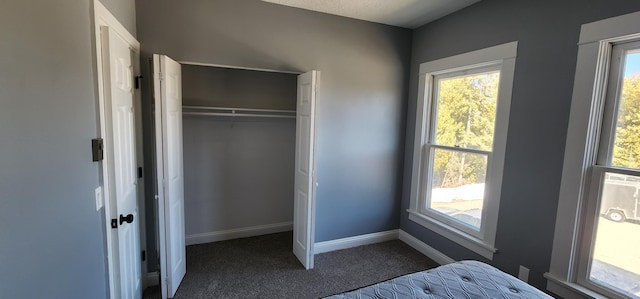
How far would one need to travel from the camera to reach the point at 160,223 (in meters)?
2.13

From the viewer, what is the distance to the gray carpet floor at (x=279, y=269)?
240 cm

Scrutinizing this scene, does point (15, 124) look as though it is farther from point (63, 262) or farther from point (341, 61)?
point (341, 61)

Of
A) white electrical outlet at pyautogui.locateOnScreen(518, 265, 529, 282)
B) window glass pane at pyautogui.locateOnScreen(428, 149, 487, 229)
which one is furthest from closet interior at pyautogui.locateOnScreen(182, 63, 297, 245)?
white electrical outlet at pyautogui.locateOnScreen(518, 265, 529, 282)

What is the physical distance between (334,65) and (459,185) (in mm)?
1796

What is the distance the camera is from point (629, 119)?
1.69m

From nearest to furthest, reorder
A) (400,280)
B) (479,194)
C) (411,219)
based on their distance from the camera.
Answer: (400,280), (479,194), (411,219)

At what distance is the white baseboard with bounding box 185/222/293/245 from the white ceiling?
102 inches

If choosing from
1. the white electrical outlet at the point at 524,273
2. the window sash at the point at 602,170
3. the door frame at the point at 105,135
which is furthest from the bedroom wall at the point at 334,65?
the window sash at the point at 602,170

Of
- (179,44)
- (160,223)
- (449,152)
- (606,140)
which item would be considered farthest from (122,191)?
(606,140)

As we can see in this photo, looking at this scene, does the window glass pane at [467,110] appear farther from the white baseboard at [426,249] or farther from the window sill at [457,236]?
the white baseboard at [426,249]

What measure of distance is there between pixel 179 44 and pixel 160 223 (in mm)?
1505

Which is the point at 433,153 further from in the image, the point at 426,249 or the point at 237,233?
the point at 237,233

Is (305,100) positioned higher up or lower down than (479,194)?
higher up

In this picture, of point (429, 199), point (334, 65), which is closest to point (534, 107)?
point (429, 199)
